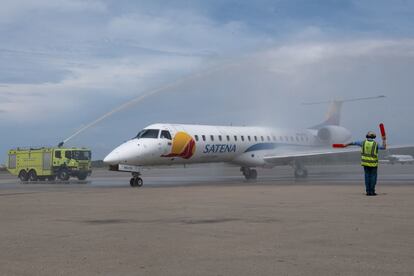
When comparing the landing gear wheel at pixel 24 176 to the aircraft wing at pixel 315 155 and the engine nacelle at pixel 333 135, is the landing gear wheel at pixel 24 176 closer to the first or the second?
the aircraft wing at pixel 315 155

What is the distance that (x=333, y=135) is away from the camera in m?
40.8

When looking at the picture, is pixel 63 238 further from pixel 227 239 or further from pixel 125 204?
pixel 125 204

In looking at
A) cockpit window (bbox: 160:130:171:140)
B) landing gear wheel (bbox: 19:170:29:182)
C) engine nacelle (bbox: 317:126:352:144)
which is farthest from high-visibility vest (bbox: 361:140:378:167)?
landing gear wheel (bbox: 19:170:29:182)

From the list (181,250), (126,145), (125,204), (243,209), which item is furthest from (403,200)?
(126,145)

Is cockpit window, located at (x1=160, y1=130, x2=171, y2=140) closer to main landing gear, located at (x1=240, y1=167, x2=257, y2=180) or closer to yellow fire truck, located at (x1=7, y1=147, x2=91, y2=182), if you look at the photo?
main landing gear, located at (x1=240, y1=167, x2=257, y2=180)

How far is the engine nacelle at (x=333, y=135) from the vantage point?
1606 inches

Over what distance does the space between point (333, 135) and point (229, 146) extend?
1072cm

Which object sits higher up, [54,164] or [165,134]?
[165,134]

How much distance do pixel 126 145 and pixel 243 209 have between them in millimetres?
15531

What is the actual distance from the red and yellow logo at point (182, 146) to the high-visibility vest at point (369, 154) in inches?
529

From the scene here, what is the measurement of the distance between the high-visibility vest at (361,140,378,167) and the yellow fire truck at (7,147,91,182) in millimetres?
28414

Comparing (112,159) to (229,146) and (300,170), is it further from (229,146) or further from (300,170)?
(300,170)

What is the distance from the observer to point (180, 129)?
98.1 feet

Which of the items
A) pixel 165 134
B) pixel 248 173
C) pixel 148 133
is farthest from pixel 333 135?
pixel 148 133
